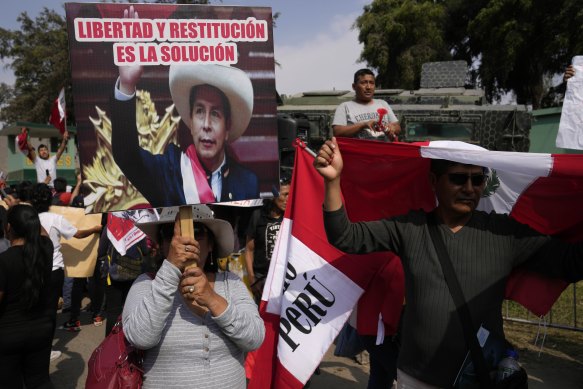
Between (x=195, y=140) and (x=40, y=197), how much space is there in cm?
372

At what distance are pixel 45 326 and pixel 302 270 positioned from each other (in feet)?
6.46

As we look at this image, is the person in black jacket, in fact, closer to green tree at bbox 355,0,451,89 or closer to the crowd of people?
the crowd of people

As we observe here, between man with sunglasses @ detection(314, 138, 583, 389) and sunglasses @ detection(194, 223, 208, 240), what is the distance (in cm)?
62

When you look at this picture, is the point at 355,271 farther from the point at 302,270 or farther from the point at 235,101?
the point at 235,101

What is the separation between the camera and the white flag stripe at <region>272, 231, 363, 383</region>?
9.36 ft

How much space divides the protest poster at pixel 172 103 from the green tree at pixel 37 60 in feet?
95.3

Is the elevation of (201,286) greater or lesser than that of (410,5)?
lesser

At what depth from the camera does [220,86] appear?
2.37 m

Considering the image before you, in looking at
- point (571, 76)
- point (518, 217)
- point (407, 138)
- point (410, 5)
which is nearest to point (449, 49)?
point (410, 5)

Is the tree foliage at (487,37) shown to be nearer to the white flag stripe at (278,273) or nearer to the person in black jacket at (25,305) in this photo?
the white flag stripe at (278,273)

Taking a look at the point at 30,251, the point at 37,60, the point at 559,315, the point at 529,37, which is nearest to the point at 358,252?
the point at 30,251

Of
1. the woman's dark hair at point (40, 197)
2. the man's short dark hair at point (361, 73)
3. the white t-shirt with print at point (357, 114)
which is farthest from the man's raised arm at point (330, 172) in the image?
the woman's dark hair at point (40, 197)

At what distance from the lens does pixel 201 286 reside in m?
2.18

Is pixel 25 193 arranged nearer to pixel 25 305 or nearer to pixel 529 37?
pixel 25 305
